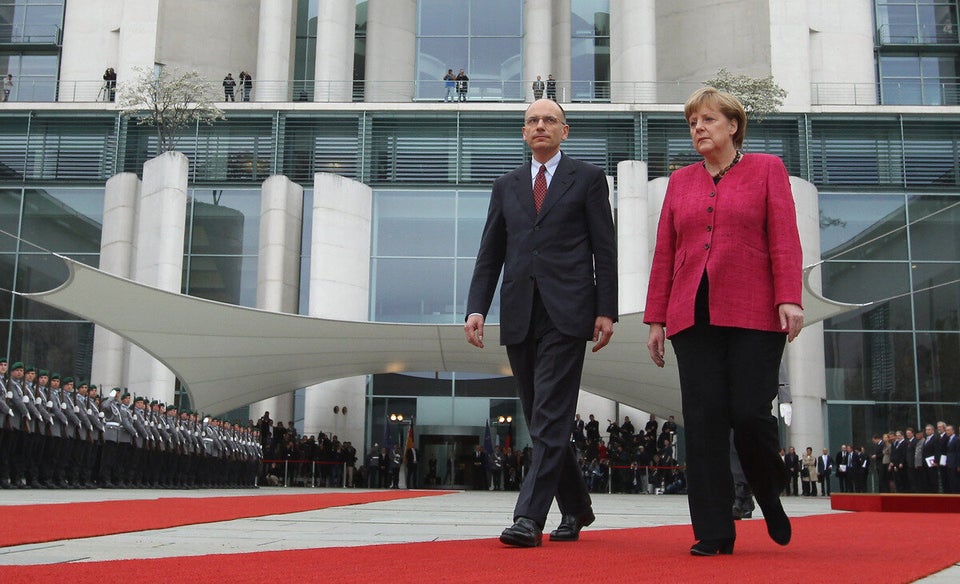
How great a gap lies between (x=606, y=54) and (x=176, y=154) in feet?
46.3

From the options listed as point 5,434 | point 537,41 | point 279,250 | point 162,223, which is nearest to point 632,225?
point 537,41

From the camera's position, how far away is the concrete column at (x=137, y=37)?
32844mm

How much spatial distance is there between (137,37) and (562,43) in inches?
522

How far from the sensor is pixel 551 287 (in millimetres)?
4559

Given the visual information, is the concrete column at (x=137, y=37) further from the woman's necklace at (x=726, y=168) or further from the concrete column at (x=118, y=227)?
the woman's necklace at (x=726, y=168)

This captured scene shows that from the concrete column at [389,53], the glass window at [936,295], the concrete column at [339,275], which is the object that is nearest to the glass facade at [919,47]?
the glass window at [936,295]

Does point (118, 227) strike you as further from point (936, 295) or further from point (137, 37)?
point (936, 295)

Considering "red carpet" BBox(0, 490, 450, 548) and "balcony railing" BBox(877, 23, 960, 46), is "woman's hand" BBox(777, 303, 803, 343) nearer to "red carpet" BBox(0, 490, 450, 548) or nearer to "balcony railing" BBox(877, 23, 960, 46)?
"red carpet" BBox(0, 490, 450, 548)

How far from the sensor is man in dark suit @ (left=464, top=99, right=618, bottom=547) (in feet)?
14.5

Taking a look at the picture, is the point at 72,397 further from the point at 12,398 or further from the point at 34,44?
the point at 34,44

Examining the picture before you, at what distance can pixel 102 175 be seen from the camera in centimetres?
3144

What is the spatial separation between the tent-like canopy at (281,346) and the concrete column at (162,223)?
6.44 metres

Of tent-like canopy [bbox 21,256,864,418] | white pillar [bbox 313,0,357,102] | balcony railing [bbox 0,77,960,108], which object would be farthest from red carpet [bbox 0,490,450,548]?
white pillar [bbox 313,0,357,102]

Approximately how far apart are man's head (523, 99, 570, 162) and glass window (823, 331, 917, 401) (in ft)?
85.9
